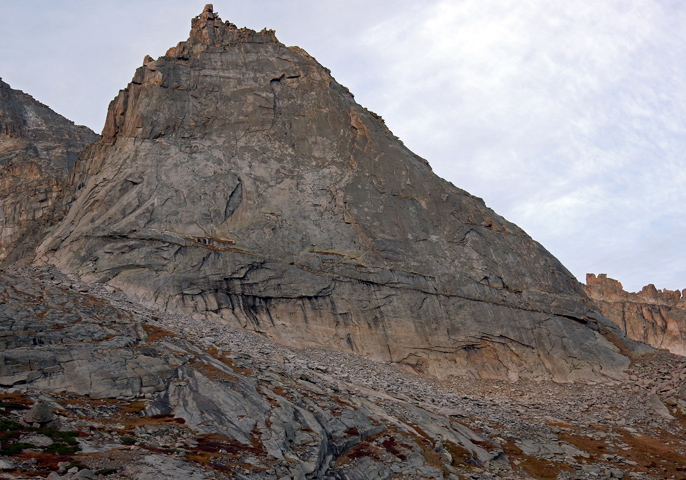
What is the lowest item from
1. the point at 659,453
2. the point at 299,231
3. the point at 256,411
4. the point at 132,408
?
the point at 132,408

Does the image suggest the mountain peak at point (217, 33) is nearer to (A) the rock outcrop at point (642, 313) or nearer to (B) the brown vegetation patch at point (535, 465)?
(B) the brown vegetation patch at point (535, 465)

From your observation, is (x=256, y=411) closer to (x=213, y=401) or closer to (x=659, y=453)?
(x=213, y=401)

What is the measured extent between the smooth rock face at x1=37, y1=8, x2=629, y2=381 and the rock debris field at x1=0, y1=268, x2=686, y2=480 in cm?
461

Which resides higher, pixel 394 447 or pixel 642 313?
pixel 642 313

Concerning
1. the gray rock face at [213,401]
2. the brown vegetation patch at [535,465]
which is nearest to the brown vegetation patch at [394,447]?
the gray rock face at [213,401]

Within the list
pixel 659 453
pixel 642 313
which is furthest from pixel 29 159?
pixel 642 313

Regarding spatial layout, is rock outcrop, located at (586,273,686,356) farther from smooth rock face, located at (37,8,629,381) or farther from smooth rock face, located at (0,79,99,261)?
smooth rock face, located at (0,79,99,261)

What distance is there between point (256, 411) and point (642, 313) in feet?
505

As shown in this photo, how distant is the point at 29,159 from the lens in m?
113

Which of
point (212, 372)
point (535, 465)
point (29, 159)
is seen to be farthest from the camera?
point (29, 159)

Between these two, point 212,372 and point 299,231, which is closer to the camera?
point 212,372

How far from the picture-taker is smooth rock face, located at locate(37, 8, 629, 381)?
69.3 m

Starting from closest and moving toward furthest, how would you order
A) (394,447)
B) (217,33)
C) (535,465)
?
(394,447) → (535,465) → (217,33)

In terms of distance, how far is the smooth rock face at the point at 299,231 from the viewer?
69312mm
